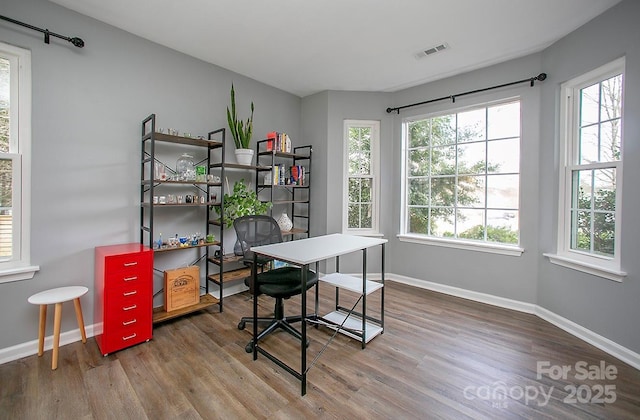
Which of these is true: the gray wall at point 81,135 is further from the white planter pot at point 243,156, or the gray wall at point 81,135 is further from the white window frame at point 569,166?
the white window frame at point 569,166

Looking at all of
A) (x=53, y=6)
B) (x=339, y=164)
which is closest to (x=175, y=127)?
(x=53, y=6)

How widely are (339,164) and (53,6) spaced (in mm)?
3168

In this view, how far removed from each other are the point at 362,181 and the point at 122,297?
313 cm

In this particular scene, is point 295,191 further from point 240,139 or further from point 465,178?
point 465,178

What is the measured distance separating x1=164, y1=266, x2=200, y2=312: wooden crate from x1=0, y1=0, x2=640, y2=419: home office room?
21 millimetres

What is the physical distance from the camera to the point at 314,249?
215 centimetres

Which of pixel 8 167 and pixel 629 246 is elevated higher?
pixel 8 167

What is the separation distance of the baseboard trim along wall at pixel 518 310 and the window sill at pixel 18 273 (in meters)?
0.51

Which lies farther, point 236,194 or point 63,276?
point 236,194

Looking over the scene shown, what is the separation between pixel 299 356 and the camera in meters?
2.16

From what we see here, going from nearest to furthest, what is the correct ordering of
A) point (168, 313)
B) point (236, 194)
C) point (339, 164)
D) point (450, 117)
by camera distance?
1. point (168, 313)
2. point (236, 194)
3. point (450, 117)
4. point (339, 164)

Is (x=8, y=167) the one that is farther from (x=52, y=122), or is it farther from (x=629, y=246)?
(x=629, y=246)

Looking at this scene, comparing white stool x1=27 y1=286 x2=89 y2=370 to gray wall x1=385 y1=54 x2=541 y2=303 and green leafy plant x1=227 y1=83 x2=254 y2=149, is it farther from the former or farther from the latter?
gray wall x1=385 y1=54 x2=541 y2=303

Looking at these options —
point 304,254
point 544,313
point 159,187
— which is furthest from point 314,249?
point 544,313
